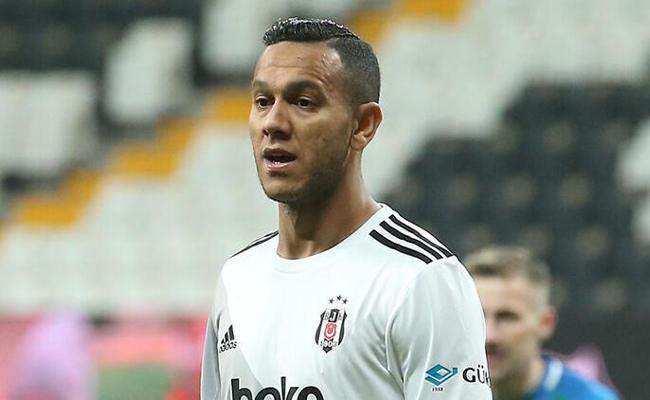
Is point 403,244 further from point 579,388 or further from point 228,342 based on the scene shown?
point 579,388

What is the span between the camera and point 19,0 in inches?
356

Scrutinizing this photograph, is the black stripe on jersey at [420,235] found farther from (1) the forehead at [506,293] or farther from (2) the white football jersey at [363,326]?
(1) the forehead at [506,293]

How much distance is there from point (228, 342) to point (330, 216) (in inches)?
10.9

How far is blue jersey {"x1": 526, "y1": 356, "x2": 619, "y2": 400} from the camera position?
393 cm

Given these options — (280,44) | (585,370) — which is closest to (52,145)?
(585,370)

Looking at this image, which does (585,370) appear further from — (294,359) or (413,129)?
(413,129)

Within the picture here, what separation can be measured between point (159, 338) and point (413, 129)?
3.48 m

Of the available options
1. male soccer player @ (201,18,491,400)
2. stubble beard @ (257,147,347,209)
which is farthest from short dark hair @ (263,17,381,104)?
stubble beard @ (257,147,347,209)

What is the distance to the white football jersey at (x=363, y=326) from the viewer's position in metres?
2.26

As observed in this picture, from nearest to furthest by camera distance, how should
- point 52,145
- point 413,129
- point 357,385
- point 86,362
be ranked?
1. point 357,385
2. point 86,362
3. point 413,129
4. point 52,145

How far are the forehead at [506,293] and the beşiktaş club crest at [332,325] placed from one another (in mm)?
1648

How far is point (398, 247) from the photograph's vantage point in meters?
2.38

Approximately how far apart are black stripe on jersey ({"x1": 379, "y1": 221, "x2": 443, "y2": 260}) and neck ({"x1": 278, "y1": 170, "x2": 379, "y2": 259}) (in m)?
0.04

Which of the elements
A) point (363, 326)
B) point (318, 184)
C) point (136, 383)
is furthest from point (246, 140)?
point (363, 326)
